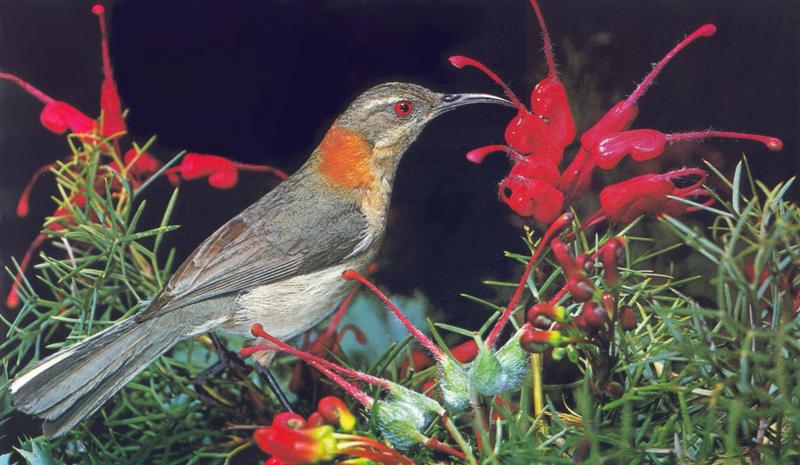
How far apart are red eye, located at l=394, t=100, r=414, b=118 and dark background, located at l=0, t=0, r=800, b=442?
36 mm

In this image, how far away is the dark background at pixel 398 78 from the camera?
40.9 inches

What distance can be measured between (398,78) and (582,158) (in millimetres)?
283

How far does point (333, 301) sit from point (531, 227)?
0.87 ft

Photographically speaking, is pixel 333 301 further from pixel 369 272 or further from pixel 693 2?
pixel 693 2

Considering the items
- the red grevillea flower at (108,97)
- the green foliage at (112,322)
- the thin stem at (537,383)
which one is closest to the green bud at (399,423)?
the thin stem at (537,383)

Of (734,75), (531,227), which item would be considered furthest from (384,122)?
(734,75)

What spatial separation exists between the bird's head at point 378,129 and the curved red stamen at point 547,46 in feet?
0.28

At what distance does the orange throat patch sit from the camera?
1.08m

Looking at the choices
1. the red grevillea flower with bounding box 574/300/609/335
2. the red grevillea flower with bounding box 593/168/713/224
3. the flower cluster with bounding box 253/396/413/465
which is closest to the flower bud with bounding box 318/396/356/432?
the flower cluster with bounding box 253/396/413/465

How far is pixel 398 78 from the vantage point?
1.07m

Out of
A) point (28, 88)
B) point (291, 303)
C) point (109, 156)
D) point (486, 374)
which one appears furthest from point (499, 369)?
point (28, 88)

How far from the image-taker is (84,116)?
1.07m

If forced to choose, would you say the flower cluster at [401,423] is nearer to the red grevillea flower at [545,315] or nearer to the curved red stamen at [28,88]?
the red grevillea flower at [545,315]

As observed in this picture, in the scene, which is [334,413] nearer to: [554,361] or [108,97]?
[554,361]
